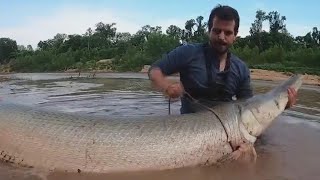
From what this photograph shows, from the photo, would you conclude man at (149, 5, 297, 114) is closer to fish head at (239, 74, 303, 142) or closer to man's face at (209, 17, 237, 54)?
man's face at (209, 17, 237, 54)

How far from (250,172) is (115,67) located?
101ft

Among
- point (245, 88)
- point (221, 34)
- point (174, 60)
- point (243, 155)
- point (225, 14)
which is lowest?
point (243, 155)

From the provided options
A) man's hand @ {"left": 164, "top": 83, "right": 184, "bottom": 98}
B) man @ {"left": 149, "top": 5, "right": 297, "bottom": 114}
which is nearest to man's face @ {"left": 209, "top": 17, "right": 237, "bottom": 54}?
man @ {"left": 149, "top": 5, "right": 297, "bottom": 114}

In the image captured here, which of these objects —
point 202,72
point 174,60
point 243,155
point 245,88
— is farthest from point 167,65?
point 243,155

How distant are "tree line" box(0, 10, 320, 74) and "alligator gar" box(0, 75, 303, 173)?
1887 centimetres

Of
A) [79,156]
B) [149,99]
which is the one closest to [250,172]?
[79,156]

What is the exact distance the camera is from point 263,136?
5246 millimetres

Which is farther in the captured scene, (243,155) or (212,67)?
(212,67)

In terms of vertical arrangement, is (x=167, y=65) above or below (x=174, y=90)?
above

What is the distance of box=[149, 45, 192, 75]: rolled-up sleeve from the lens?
4266mm

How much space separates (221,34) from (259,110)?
776 mm

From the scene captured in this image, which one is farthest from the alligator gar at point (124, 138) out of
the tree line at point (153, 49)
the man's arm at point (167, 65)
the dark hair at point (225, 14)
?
the tree line at point (153, 49)

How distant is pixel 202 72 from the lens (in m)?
4.36

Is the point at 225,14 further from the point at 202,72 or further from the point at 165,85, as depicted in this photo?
the point at 165,85
